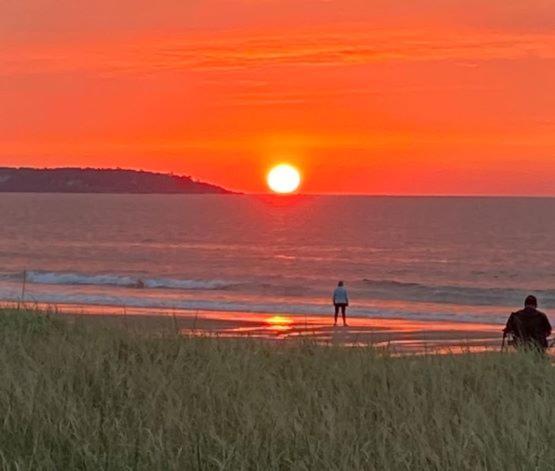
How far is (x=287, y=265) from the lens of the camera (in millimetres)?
68188

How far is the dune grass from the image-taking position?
17.7 ft

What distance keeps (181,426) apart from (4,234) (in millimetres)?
94541

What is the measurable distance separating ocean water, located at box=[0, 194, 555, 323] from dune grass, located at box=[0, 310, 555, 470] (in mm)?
16472

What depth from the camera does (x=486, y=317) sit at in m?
36.4

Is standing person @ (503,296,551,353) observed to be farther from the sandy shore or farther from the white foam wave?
the white foam wave

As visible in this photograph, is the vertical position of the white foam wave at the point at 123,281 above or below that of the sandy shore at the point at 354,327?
above

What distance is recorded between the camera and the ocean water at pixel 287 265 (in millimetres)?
42594

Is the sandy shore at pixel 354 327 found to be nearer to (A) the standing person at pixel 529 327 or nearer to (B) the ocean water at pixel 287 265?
(B) the ocean water at pixel 287 265

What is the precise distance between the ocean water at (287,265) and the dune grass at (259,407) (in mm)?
16472

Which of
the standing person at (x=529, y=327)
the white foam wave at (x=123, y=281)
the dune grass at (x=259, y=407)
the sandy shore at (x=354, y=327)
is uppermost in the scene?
the white foam wave at (x=123, y=281)

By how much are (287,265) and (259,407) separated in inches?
2424

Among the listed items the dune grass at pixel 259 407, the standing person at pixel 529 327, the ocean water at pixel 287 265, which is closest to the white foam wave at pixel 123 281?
the ocean water at pixel 287 265

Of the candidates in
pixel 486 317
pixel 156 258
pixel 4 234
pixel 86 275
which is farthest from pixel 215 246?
pixel 486 317

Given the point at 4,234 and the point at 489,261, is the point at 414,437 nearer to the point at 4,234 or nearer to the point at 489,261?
the point at 489,261
